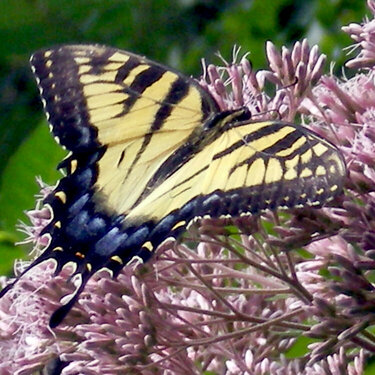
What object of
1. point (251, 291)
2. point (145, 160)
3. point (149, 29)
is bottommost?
point (149, 29)

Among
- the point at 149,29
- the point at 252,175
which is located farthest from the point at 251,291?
the point at 149,29

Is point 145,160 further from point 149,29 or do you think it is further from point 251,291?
point 149,29

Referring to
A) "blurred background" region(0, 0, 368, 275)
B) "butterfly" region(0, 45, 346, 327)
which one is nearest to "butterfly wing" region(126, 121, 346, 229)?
"butterfly" region(0, 45, 346, 327)

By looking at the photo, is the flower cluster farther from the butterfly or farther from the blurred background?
the blurred background

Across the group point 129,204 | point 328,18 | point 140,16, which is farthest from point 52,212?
point 140,16

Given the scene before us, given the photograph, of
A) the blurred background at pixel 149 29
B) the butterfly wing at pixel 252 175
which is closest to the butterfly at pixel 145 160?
the butterfly wing at pixel 252 175

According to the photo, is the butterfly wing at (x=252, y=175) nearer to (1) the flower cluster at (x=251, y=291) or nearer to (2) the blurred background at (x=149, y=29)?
(1) the flower cluster at (x=251, y=291)

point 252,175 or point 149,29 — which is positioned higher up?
point 252,175
